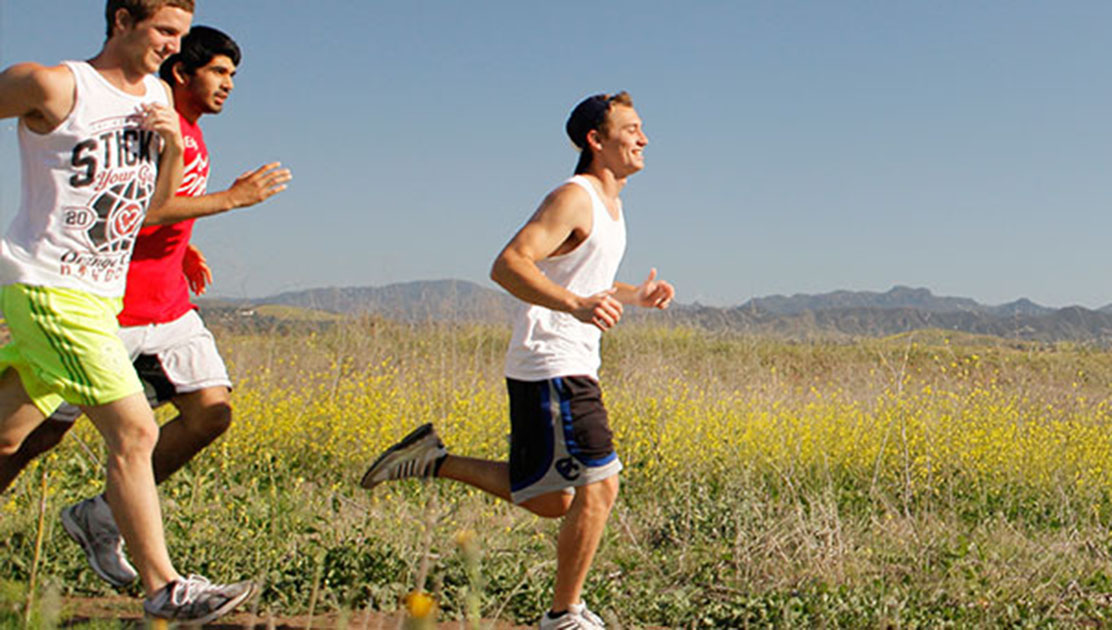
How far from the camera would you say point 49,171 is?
3.12m

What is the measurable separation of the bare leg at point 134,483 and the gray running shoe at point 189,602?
0.04 metres

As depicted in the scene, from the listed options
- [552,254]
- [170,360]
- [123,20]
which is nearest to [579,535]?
[552,254]

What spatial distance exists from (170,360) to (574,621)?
69.7 inches

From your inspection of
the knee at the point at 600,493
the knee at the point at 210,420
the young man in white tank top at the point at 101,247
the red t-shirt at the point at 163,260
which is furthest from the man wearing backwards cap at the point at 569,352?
the red t-shirt at the point at 163,260

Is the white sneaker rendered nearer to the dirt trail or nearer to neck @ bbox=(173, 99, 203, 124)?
the dirt trail

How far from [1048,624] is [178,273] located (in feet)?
11.9

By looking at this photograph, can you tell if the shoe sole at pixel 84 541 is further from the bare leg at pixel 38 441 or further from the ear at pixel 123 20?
the ear at pixel 123 20

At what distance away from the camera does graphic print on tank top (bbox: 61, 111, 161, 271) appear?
3.16 m

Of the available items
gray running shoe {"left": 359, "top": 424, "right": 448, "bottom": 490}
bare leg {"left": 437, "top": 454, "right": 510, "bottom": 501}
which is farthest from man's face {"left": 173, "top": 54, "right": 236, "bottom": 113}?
bare leg {"left": 437, "top": 454, "right": 510, "bottom": 501}

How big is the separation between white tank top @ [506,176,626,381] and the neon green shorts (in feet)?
4.14

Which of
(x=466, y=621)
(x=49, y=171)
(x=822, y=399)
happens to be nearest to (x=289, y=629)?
(x=466, y=621)

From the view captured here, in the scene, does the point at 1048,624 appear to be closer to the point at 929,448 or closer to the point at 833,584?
the point at 833,584

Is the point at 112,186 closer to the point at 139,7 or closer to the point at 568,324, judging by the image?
the point at 139,7

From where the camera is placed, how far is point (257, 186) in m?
3.54
